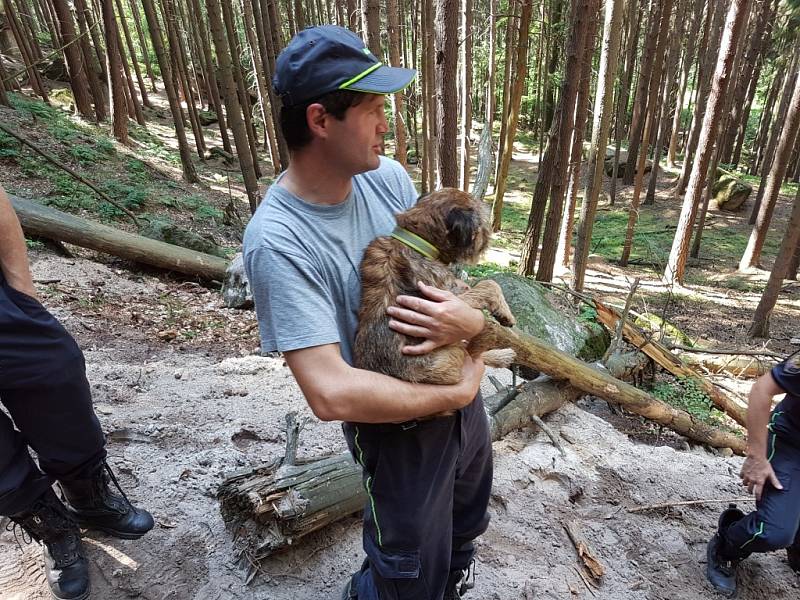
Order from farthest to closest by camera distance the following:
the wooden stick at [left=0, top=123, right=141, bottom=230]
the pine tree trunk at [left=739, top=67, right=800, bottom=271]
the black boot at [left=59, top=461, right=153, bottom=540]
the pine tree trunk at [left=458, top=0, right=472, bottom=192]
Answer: the pine tree trunk at [left=458, top=0, right=472, bottom=192], the pine tree trunk at [left=739, top=67, right=800, bottom=271], the wooden stick at [left=0, top=123, right=141, bottom=230], the black boot at [left=59, top=461, right=153, bottom=540]

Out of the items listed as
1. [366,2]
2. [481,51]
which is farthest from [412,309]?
[481,51]

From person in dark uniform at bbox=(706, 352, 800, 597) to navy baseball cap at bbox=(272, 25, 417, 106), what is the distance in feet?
9.95

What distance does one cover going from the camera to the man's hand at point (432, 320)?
1.83m

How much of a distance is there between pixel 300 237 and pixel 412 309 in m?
0.55

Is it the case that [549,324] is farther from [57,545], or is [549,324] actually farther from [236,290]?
[57,545]

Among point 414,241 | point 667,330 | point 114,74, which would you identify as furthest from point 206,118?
point 414,241

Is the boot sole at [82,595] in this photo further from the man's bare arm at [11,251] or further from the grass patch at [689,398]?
the grass patch at [689,398]

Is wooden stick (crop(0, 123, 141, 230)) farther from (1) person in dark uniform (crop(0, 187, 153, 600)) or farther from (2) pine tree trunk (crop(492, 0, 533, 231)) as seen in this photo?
(2) pine tree trunk (crop(492, 0, 533, 231))

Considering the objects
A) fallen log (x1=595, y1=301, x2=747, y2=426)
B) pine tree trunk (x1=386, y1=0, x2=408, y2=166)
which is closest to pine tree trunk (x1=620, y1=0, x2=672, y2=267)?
pine tree trunk (x1=386, y1=0, x2=408, y2=166)

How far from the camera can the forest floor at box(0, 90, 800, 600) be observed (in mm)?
2787

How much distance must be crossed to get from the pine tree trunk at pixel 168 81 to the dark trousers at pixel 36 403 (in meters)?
13.9

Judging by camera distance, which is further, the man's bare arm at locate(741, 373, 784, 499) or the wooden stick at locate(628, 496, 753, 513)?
the wooden stick at locate(628, 496, 753, 513)

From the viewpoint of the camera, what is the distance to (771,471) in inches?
119

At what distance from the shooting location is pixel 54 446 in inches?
98.3
